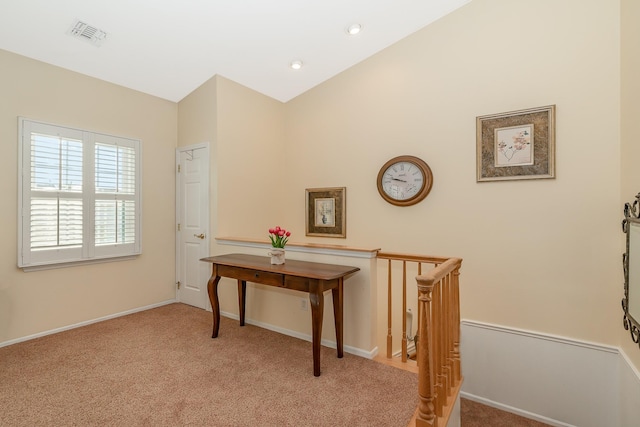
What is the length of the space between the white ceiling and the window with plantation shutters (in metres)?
0.75

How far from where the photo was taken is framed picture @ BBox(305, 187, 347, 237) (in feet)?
13.5

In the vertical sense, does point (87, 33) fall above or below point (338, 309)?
above

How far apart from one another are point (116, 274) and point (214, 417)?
2519 mm

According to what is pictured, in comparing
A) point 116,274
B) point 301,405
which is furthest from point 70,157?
point 301,405

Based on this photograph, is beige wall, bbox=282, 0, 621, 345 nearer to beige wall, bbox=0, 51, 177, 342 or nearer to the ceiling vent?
beige wall, bbox=0, 51, 177, 342

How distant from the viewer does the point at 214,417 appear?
1912 millimetres

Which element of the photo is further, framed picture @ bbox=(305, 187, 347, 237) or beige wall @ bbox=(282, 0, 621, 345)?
framed picture @ bbox=(305, 187, 347, 237)

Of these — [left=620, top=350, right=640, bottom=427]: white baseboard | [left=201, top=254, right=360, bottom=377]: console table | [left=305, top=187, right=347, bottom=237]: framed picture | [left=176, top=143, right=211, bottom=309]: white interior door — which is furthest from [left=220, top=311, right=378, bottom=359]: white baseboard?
[left=620, top=350, right=640, bottom=427]: white baseboard

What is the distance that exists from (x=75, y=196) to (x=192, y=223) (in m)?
1.22

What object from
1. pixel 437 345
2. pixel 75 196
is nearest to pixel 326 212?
pixel 437 345

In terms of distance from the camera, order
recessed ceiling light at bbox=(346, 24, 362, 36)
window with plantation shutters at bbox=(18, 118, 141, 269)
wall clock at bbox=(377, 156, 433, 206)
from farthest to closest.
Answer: wall clock at bbox=(377, 156, 433, 206) < recessed ceiling light at bbox=(346, 24, 362, 36) < window with plantation shutters at bbox=(18, 118, 141, 269)

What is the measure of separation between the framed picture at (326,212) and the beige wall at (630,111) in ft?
8.68

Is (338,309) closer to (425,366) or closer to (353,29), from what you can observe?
(425,366)

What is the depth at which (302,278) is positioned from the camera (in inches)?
95.8
